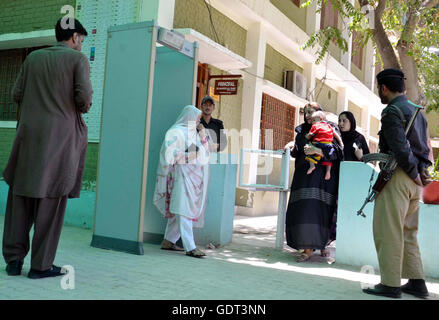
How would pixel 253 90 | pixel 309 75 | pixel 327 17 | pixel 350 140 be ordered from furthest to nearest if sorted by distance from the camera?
pixel 327 17 → pixel 309 75 → pixel 253 90 → pixel 350 140

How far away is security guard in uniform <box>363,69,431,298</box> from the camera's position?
381 cm

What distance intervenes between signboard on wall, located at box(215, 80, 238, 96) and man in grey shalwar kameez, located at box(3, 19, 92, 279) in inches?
207

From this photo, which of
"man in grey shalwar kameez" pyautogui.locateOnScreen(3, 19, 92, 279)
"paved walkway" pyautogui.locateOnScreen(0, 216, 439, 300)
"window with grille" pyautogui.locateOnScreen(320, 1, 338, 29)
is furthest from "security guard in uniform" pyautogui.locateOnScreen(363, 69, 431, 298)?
"window with grille" pyautogui.locateOnScreen(320, 1, 338, 29)

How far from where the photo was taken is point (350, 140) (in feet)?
19.6

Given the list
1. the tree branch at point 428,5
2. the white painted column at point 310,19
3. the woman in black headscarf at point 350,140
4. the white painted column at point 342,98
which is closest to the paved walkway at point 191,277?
the woman in black headscarf at point 350,140

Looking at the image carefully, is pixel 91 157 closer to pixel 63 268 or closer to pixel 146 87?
pixel 146 87

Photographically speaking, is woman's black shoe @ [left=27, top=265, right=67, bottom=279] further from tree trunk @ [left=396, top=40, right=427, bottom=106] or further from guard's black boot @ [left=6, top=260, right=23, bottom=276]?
tree trunk @ [left=396, top=40, right=427, bottom=106]

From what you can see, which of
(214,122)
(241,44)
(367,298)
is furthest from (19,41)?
(367,298)

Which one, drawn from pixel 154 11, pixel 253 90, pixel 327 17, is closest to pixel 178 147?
pixel 154 11

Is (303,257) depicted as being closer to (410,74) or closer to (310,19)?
(410,74)

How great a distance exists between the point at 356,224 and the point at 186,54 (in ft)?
9.35

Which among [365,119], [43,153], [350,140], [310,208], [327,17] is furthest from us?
[365,119]

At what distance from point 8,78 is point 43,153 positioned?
234 inches

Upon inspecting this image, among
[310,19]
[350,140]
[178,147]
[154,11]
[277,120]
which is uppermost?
[310,19]
